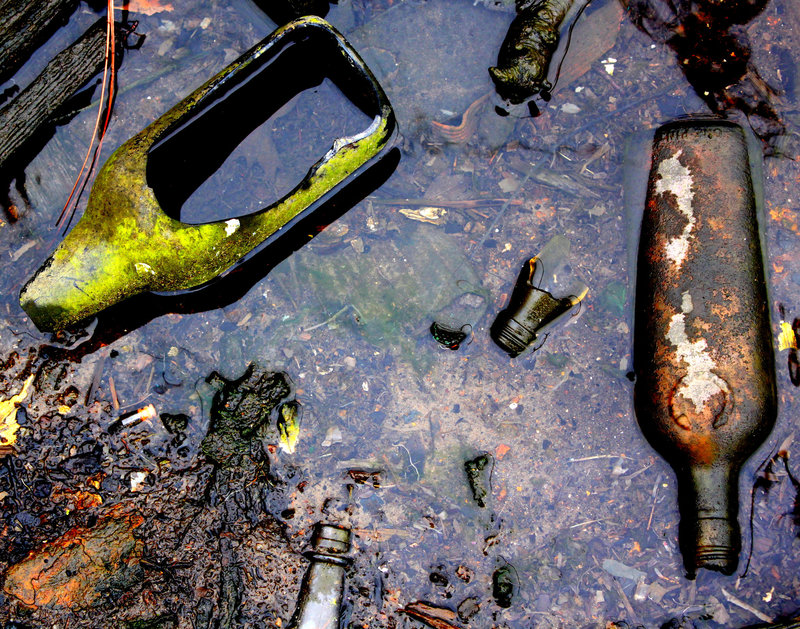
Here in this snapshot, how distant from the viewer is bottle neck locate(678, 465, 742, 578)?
2.51 metres

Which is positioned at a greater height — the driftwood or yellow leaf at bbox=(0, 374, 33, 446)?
the driftwood

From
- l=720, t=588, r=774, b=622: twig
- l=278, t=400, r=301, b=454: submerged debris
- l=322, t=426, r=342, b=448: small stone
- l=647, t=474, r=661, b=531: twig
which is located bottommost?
l=720, t=588, r=774, b=622: twig

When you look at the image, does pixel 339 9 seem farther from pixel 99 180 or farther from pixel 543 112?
pixel 99 180

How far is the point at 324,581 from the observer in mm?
2730

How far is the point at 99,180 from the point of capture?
103 inches

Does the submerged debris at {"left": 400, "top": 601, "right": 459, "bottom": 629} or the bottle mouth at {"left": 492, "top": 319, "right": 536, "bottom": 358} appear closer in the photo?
the submerged debris at {"left": 400, "top": 601, "right": 459, "bottom": 629}

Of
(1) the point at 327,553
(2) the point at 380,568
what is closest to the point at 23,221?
(1) the point at 327,553

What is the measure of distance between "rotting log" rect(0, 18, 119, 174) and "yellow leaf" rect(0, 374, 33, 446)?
1.20 meters

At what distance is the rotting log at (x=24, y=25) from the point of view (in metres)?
2.94

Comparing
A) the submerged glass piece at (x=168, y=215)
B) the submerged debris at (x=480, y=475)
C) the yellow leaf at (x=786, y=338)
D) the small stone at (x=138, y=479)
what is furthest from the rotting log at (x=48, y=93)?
the yellow leaf at (x=786, y=338)

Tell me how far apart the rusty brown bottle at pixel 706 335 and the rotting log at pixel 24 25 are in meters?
3.25

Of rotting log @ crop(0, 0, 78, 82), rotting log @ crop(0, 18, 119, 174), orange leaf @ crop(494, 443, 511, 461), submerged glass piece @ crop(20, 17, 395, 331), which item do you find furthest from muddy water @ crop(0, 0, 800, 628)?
rotting log @ crop(0, 0, 78, 82)

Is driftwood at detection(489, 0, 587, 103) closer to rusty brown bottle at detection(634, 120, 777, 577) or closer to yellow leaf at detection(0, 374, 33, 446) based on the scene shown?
rusty brown bottle at detection(634, 120, 777, 577)

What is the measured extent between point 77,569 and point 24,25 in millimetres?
2771
